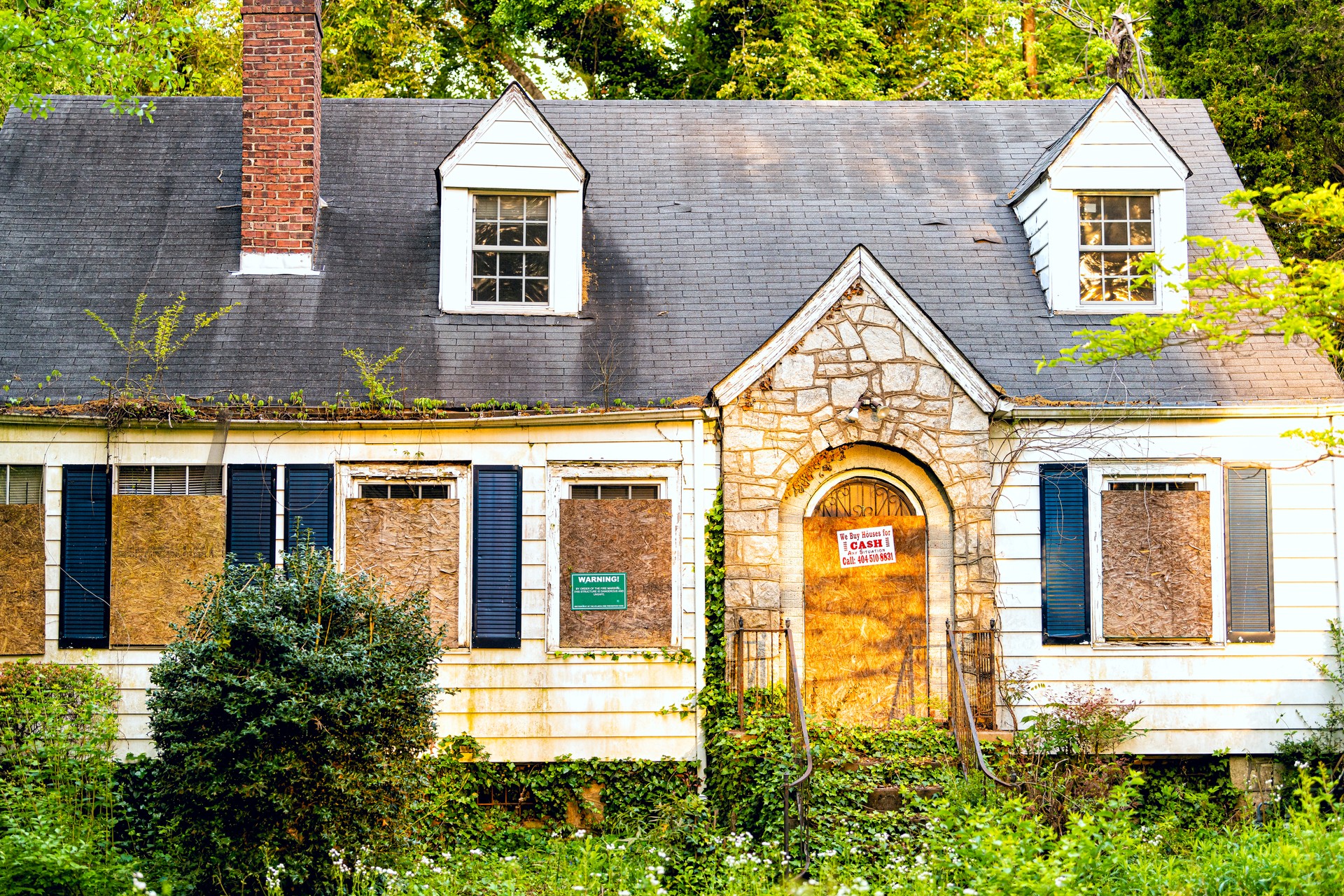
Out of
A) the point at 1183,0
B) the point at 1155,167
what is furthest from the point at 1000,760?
the point at 1183,0

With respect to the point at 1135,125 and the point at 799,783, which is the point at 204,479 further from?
the point at 1135,125

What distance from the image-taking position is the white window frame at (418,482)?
10.2 meters

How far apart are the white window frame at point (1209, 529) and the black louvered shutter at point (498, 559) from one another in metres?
5.11

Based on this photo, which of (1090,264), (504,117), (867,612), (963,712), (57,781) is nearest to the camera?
(57,781)

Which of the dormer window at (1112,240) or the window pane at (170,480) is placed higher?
the dormer window at (1112,240)

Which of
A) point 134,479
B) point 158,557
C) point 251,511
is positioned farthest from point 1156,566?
point 134,479

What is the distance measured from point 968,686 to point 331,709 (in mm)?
5526

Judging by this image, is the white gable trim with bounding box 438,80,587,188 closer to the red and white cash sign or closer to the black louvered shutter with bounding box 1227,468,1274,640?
the red and white cash sign

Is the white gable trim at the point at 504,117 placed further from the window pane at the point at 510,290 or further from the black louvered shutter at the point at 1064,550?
the black louvered shutter at the point at 1064,550

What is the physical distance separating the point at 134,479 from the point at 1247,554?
9.97m

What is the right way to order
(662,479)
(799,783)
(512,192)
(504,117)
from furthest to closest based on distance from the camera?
(512,192) < (504,117) < (662,479) < (799,783)

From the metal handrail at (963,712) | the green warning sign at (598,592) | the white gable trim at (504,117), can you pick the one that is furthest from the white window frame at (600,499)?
the white gable trim at (504,117)

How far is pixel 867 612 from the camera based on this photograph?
1041 cm

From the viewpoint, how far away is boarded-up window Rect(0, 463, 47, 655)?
987cm
